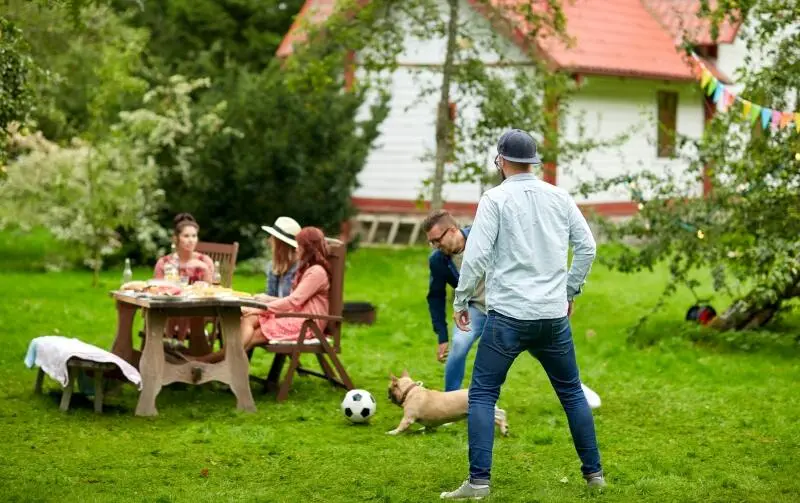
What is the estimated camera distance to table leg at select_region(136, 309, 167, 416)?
9.32 m

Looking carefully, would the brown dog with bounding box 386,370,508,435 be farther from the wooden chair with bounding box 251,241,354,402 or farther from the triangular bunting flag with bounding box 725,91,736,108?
the triangular bunting flag with bounding box 725,91,736,108

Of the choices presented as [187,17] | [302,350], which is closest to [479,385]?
[302,350]

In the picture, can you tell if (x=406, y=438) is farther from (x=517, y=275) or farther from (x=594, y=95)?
(x=594, y=95)

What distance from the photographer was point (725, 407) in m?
9.91

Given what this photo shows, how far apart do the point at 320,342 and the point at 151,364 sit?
1305 millimetres

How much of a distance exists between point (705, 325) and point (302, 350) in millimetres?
5478

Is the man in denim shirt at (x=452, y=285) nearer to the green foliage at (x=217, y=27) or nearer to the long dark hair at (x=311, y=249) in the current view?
the long dark hair at (x=311, y=249)

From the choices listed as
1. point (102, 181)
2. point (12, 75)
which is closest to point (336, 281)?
point (12, 75)

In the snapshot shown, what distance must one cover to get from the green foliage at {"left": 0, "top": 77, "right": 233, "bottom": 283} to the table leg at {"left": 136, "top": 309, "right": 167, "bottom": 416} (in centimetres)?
843

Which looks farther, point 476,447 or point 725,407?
point 725,407

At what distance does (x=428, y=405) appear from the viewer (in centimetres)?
843

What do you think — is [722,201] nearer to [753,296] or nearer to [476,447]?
[753,296]

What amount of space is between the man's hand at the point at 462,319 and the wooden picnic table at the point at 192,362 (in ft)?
9.12

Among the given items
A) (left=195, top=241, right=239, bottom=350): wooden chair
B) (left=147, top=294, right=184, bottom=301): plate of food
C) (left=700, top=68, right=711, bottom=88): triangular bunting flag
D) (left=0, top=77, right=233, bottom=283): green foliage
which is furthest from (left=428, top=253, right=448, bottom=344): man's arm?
(left=0, top=77, right=233, bottom=283): green foliage
